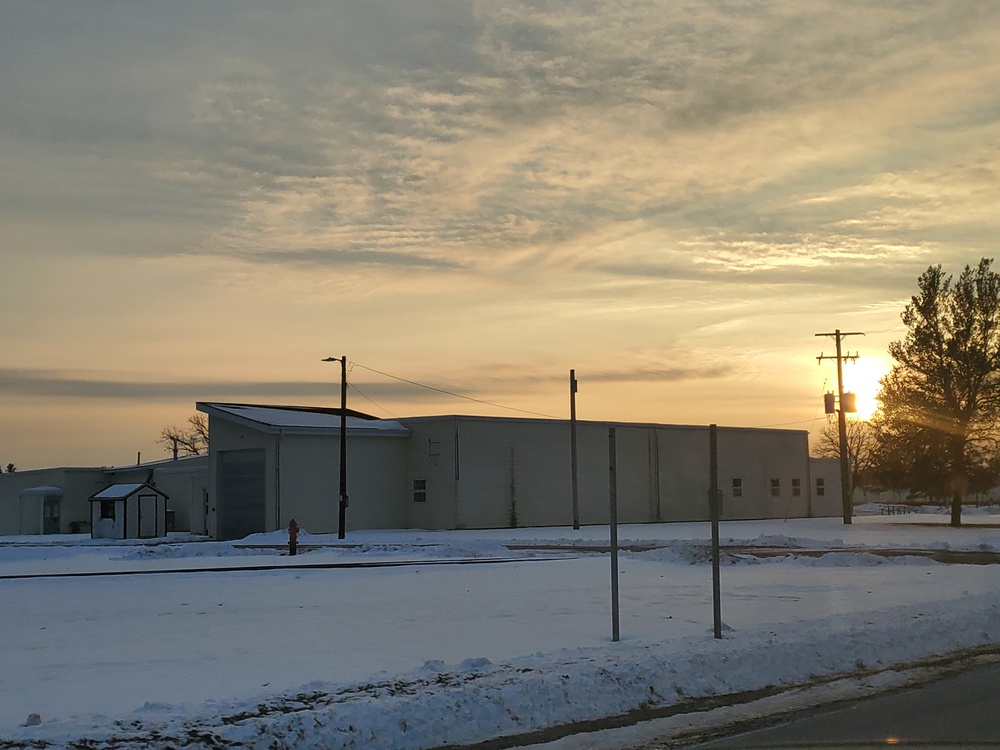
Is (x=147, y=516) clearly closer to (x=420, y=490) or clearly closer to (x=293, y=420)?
(x=293, y=420)

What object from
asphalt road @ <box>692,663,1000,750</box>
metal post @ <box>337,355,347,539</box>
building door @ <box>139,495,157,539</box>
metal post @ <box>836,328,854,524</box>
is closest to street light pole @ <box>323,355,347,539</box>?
metal post @ <box>337,355,347,539</box>

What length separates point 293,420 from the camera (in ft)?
184

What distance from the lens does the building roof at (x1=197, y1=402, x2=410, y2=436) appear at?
5347cm

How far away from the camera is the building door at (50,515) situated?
71.9 metres

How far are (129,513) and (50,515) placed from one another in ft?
47.8

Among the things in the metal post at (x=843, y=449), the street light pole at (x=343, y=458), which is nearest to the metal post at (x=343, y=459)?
the street light pole at (x=343, y=458)

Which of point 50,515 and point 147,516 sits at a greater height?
point 147,516

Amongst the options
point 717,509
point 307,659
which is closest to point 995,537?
point 717,509

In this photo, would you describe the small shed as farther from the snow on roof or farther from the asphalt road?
the asphalt road

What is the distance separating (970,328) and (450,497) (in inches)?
1096

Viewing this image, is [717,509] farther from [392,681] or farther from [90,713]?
[90,713]

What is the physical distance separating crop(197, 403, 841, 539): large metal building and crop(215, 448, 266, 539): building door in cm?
5

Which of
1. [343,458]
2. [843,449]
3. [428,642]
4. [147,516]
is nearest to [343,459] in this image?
[343,458]

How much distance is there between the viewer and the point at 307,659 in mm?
12656
